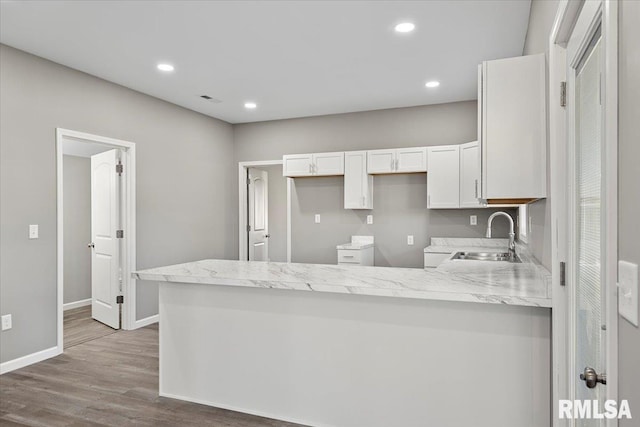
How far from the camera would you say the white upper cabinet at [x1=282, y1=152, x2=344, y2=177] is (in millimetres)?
5473

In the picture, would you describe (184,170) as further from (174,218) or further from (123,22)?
(123,22)

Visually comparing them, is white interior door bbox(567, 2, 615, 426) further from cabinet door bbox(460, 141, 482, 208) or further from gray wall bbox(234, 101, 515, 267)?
gray wall bbox(234, 101, 515, 267)

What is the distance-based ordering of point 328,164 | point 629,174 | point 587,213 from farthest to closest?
point 328,164 < point 587,213 < point 629,174

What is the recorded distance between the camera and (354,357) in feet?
7.43

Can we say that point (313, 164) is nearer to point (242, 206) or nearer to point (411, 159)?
point (411, 159)

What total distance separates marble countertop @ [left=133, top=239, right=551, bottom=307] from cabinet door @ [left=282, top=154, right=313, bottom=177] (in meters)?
2.92

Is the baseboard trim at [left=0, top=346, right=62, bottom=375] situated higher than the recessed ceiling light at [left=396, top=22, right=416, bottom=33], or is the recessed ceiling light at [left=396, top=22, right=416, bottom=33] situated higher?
the recessed ceiling light at [left=396, top=22, right=416, bottom=33]

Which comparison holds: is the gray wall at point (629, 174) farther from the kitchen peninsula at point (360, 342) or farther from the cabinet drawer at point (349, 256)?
Answer: the cabinet drawer at point (349, 256)

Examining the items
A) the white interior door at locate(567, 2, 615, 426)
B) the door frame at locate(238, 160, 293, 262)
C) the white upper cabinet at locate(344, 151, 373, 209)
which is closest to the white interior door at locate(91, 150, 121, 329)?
the door frame at locate(238, 160, 293, 262)

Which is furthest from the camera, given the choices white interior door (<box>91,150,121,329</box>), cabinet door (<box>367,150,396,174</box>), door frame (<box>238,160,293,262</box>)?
door frame (<box>238,160,293,262</box>)

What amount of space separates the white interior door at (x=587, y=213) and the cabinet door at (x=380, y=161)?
11.8 ft

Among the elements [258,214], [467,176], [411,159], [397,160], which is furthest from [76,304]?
[467,176]

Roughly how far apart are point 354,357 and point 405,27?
2.45m

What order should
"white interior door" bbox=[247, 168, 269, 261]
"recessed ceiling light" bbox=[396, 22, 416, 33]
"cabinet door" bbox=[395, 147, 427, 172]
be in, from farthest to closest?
"white interior door" bbox=[247, 168, 269, 261] → "cabinet door" bbox=[395, 147, 427, 172] → "recessed ceiling light" bbox=[396, 22, 416, 33]
